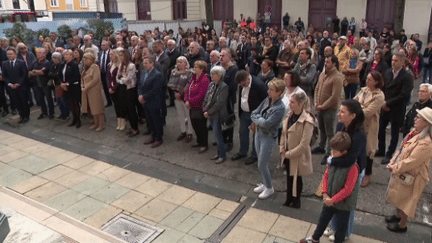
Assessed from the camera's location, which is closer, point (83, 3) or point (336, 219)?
point (336, 219)

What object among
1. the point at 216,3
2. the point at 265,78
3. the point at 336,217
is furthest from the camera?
the point at 216,3

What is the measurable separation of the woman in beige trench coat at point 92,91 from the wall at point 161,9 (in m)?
21.3

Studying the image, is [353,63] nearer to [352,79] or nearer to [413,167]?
[352,79]

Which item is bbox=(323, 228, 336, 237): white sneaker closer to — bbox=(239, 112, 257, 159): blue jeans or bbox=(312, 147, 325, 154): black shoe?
bbox=(239, 112, 257, 159): blue jeans

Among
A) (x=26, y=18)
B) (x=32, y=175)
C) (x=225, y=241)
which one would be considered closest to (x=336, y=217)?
(x=225, y=241)

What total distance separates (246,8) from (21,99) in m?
18.6

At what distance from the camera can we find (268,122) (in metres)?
4.75

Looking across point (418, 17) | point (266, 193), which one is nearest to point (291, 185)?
point (266, 193)

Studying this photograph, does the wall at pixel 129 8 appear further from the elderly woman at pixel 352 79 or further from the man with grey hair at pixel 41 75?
the elderly woman at pixel 352 79

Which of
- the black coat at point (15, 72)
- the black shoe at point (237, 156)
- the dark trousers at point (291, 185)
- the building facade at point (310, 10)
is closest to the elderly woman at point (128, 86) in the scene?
the black shoe at point (237, 156)

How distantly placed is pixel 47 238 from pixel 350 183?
2996 mm

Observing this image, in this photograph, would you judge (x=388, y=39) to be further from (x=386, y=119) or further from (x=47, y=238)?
(x=47, y=238)

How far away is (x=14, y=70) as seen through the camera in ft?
27.6

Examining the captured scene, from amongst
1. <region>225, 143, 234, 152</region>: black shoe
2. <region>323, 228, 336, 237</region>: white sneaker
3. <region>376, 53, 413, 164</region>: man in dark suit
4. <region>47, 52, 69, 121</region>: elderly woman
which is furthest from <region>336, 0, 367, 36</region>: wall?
<region>323, 228, 336, 237</region>: white sneaker
